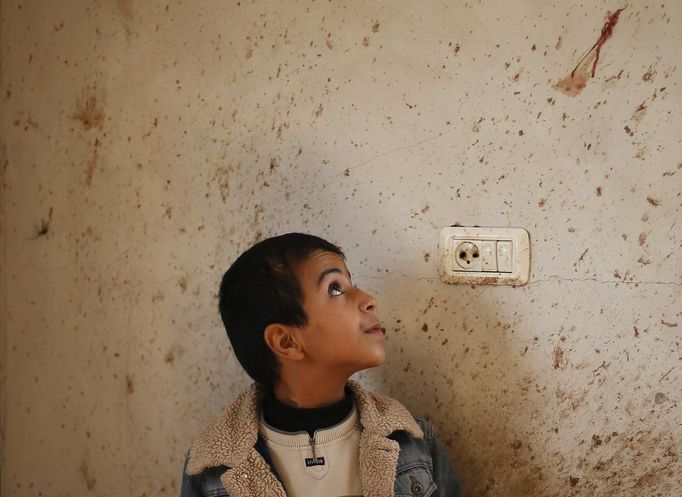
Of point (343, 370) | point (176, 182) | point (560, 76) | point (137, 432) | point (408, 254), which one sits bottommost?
point (137, 432)

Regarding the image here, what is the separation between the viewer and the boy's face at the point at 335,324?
3.84 feet

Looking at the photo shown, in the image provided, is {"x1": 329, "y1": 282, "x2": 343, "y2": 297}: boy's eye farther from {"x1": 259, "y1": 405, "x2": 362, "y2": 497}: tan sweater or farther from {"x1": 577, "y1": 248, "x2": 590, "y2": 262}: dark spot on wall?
{"x1": 577, "y1": 248, "x2": 590, "y2": 262}: dark spot on wall

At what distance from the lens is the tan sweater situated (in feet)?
3.87

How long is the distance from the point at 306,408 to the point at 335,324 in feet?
0.52

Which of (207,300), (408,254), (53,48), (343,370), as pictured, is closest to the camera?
(343,370)

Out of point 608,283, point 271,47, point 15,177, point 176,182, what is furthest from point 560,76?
point 15,177

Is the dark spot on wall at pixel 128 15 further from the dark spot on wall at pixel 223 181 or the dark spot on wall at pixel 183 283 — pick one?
the dark spot on wall at pixel 183 283

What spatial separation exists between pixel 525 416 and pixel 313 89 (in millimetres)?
708

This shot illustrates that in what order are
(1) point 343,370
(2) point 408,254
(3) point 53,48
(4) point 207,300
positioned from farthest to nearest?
(3) point 53,48
(4) point 207,300
(2) point 408,254
(1) point 343,370

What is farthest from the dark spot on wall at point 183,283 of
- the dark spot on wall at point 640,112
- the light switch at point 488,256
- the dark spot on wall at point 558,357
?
the dark spot on wall at point 640,112

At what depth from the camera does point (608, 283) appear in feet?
4.03

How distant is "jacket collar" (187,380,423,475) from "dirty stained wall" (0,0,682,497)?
5.4 inches

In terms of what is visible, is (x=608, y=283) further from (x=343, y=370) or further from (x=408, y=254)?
(x=343, y=370)

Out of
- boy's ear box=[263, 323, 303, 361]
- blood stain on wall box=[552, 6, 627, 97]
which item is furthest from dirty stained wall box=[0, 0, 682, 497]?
boy's ear box=[263, 323, 303, 361]
